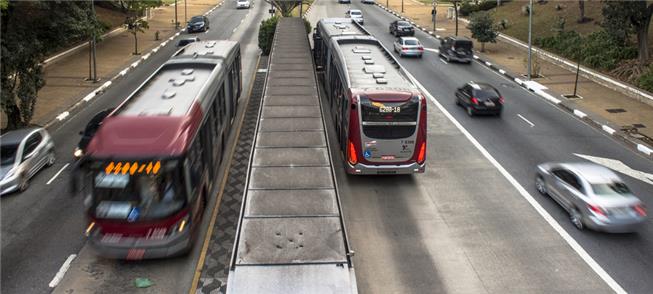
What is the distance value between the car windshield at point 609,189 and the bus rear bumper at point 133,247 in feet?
40.0

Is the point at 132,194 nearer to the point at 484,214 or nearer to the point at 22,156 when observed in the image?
the point at 22,156

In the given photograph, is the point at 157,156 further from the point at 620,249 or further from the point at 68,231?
the point at 620,249

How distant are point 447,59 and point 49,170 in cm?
3095

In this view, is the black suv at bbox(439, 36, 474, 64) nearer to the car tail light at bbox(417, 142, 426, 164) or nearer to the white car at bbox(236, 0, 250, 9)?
the car tail light at bbox(417, 142, 426, 164)

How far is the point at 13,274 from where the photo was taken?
13.2 meters

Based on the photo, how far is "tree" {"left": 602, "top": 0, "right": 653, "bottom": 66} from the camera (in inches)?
1262

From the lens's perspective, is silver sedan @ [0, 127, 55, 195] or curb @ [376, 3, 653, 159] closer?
silver sedan @ [0, 127, 55, 195]

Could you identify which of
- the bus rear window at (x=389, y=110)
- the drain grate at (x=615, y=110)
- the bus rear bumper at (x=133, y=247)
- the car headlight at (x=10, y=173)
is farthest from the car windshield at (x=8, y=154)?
the drain grate at (x=615, y=110)

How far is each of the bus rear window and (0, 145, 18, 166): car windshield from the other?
1225 centimetres

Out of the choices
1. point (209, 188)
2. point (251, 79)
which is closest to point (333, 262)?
Result: point (209, 188)

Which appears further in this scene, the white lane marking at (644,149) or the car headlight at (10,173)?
the white lane marking at (644,149)

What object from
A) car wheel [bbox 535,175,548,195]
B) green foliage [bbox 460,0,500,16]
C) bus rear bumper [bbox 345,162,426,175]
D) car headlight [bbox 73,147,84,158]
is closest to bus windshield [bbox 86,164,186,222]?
bus rear bumper [bbox 345,162,426,175]

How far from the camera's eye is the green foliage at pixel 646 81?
30980 mm

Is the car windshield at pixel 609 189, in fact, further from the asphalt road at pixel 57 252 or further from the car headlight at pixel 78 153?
the car headlight at pixel 78 153
